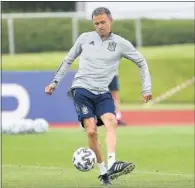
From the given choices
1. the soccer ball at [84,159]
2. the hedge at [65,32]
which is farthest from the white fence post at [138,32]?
the soccer ball at [84,159]

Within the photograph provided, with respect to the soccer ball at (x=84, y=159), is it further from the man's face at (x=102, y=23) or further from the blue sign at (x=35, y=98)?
the blue sign at (x=35, y=98)

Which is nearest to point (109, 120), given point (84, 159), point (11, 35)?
point (84, 159)

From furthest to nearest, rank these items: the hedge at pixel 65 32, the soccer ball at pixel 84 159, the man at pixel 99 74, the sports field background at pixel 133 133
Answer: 1. the hedge at pixel 65 32
2. the sports field background at pixel 133 133
3. the man at pixel 99 74
4. the soccer ball at pixel 84 159

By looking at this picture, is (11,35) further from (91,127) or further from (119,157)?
(91,127)

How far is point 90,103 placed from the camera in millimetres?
10102

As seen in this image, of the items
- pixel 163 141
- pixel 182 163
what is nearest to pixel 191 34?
pixel 163 141

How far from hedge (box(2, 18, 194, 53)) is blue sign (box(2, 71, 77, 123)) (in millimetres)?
10228

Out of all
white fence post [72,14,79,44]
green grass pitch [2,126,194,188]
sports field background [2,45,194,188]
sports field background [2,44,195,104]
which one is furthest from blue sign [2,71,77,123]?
white fence post [72,14,79,44]

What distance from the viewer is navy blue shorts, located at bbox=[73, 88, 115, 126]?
1005 cm

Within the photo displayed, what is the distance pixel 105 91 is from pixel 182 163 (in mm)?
3635

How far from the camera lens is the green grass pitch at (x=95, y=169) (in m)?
10.5

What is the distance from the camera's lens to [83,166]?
386 inches

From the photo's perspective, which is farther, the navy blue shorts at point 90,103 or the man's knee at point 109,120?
the navy blue shorts at point 90,103

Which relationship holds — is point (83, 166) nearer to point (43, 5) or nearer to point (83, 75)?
point (83, 75)
